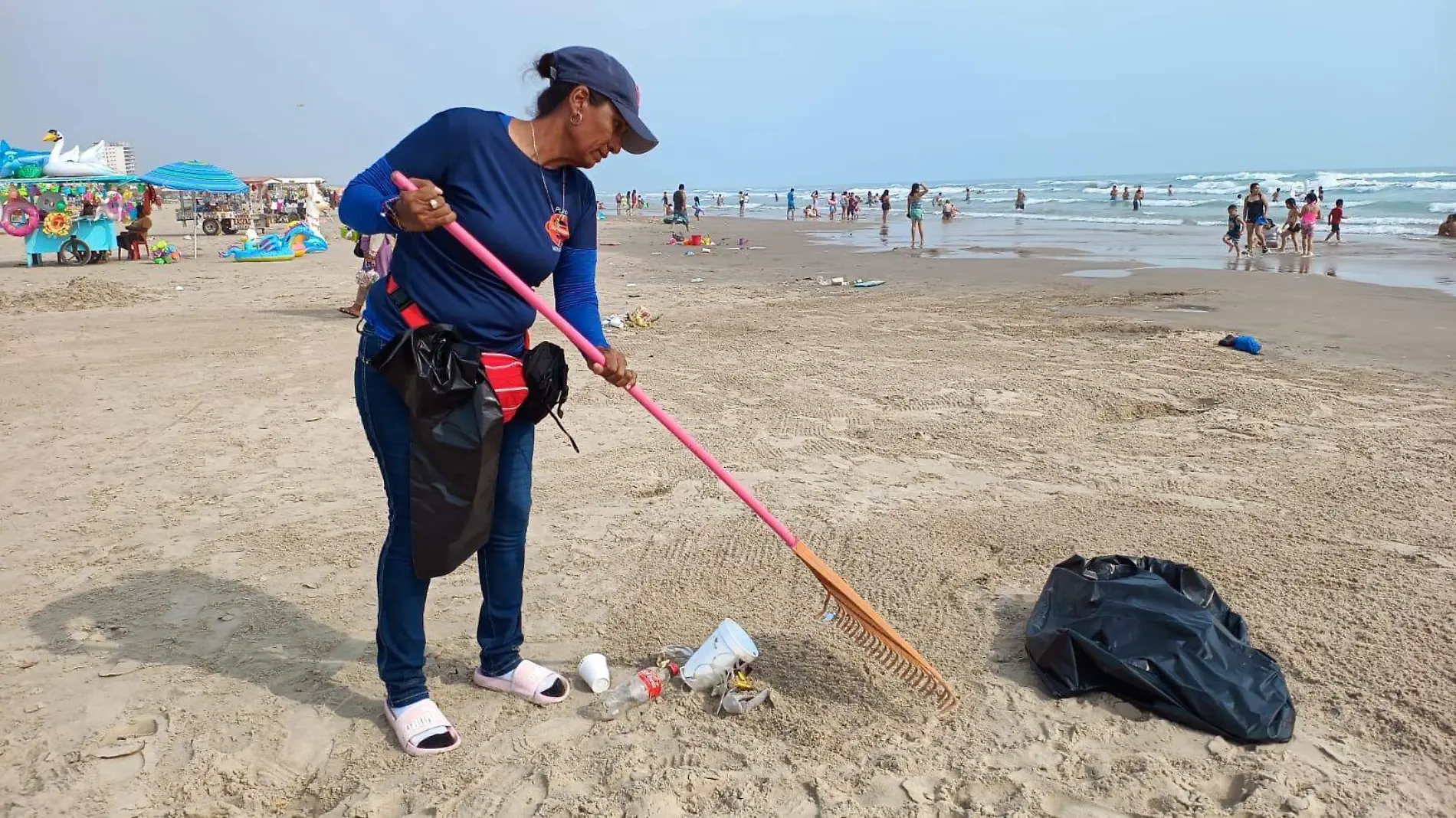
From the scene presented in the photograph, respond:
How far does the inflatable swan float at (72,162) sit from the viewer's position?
17.1 m

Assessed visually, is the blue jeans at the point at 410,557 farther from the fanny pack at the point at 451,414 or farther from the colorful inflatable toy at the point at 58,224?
the colorful inflatable toy at the point at 58,224

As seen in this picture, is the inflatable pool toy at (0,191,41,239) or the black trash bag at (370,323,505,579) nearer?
the black trash bag at (370,323,505,579)

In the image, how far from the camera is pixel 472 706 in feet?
8.72

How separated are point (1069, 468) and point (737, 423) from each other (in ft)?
6.56

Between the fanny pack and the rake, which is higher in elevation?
the fanny pack

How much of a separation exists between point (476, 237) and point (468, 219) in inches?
1.8

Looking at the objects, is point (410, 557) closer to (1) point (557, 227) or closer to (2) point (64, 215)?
(1) point (557, 227)

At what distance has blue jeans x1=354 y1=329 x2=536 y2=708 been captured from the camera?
2.25 metres

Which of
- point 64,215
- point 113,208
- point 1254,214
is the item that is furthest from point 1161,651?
point 113,208

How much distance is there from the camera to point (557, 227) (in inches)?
92.3

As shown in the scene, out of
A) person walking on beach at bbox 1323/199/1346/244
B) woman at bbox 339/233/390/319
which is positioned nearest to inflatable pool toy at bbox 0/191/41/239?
woman at bbox 339/233/390/319

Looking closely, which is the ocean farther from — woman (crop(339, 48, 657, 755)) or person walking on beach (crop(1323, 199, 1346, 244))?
woman (crop(339, 48, 657, 755))

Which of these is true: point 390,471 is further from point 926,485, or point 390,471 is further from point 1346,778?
point 926,485

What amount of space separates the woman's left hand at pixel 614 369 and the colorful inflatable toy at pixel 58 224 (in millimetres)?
18213
